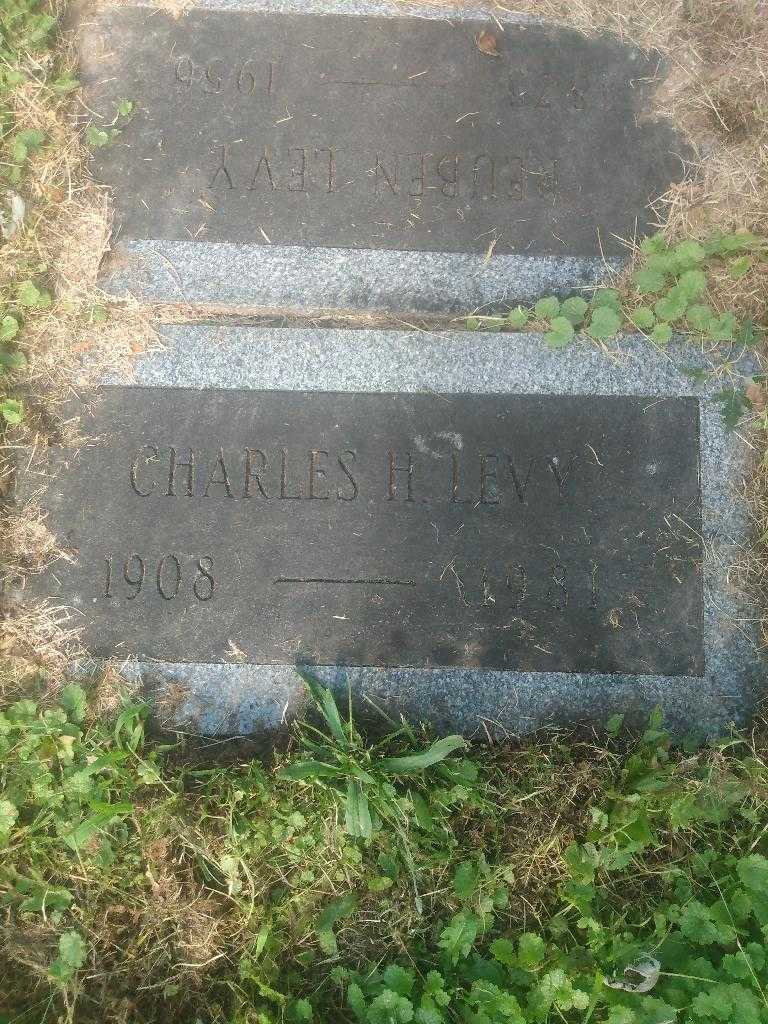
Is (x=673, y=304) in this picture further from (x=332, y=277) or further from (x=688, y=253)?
(x=332, y=277)

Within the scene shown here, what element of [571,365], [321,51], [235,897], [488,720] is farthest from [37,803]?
[321,51]

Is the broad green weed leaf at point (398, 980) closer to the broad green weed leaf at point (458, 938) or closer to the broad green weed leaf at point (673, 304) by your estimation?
the broad green weed leaf at point (458, 938)

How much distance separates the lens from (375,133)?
255 centimetres

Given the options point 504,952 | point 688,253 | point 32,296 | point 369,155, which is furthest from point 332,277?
point 504,952

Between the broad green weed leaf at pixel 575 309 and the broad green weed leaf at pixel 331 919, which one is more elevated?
the broad green weed leaf at pixel 575 309

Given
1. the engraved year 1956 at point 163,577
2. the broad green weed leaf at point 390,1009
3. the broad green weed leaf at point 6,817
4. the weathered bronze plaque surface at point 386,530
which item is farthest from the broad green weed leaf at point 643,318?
the broad green weed leaf at point 6,817

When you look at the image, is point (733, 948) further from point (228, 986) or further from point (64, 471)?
point (64, 471)

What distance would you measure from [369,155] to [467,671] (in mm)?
1890

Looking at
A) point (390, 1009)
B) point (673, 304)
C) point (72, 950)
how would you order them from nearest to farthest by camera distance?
point (390, 1009) → point (72, 950) → point (673, 304)

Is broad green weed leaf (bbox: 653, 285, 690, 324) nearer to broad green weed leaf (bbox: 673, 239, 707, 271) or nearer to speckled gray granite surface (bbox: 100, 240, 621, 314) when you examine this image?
broad green weed leaf (bbox: 673, 239, 707, 271)

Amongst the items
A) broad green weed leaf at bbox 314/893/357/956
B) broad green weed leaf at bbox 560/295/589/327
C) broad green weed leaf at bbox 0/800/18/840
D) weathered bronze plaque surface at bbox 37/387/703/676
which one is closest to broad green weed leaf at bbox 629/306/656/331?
broad green weed leaf at bbox 560/295/589/327

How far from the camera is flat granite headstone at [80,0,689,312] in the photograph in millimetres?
2521

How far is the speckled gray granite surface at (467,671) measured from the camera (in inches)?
92.9

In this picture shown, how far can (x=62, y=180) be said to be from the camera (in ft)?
8.32
